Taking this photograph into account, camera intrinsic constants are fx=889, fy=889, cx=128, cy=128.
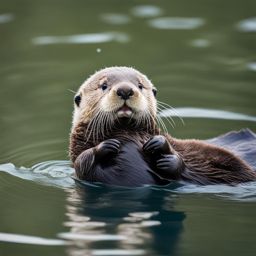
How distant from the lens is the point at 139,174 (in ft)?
22.4

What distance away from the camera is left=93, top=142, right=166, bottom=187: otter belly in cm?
683

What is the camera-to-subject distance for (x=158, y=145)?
672 cm

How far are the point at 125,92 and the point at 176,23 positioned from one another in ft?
20.6

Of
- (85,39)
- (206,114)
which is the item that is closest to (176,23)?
(85,39)

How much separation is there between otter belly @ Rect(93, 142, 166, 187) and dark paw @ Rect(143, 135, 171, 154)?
150 mm

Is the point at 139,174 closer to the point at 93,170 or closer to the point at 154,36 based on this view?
the point at 93,170

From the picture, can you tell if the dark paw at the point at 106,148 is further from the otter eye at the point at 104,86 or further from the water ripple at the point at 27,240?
the water ripple at the point at 27,240

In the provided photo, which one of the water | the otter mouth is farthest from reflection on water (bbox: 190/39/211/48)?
the otter mouth

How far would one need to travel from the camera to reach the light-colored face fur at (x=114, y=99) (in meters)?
6.82

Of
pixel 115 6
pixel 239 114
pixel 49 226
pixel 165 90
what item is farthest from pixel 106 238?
pixel 115 6

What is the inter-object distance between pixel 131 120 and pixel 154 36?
17.5ft

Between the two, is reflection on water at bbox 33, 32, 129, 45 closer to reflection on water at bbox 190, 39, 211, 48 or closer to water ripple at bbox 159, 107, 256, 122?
reflection on water at bbox 190, 39, 211, 48

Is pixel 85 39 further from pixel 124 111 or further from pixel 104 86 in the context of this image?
pixel 124 111

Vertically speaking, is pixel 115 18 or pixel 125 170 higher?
pixel 115 18
